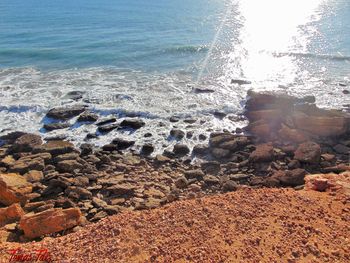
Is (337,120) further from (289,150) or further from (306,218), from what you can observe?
(306,218)

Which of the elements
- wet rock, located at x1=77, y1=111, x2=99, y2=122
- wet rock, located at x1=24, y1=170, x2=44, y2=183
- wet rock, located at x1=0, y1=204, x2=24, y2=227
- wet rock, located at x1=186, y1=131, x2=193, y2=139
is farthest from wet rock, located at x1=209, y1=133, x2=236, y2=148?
wet rock, located at x1=0, y1=204, x2=24, y2=227

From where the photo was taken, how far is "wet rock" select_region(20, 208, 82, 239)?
862 cm

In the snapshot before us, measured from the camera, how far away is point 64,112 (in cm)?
1653

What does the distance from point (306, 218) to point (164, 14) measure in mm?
34132

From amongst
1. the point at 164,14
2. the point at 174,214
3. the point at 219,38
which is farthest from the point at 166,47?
the point at 174,214

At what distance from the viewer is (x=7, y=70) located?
2362cm

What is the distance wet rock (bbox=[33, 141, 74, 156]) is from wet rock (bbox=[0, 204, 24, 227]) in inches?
152

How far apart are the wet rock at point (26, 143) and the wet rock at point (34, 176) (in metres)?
2.02

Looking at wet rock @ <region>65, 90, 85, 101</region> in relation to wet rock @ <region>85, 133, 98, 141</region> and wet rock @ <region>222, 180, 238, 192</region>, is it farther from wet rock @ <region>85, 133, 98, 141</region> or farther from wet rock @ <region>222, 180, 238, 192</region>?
wet rock @ <region>222, 180, 238, 192</region>

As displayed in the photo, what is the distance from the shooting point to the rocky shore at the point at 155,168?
10.2 meters

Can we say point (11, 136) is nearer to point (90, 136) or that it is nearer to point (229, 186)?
point (90, 136)

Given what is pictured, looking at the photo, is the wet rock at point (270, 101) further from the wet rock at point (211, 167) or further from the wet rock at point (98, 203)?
the wet rock at point (98, 203)

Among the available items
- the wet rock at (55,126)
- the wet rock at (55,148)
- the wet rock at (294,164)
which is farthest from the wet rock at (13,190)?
the wet rock at (294,164)

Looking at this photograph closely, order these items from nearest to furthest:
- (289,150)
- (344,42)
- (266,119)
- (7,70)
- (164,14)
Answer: (289,150), (266,119), (7,70), (344,42), (164,14)
